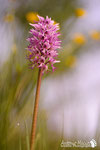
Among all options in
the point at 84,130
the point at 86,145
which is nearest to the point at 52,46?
the point at 86,145

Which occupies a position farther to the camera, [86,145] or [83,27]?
[83,27]

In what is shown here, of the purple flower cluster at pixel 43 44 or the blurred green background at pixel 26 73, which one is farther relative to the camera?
the blurred green background at pixel 26 73

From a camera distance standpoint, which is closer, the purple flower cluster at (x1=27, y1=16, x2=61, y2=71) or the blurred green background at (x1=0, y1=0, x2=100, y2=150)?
the purple flower cluster at (x1=27, y1=16, x2=61, y2=71)

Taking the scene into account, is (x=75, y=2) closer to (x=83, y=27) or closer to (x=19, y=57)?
(x=83, y=27)

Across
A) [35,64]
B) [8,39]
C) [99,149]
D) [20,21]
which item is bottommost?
[99,149]

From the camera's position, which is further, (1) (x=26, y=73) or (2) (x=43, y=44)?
(1) (x=26, y=73)

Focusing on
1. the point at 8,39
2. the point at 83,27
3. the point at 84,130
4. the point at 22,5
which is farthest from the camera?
the point at 83,27

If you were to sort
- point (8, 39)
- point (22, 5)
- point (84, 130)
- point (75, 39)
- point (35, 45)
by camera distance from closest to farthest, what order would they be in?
1. point (35, 45)
2. point (84, 130)
3. point (8, 39)
4. point (75, 39)
5. point (22, 5)

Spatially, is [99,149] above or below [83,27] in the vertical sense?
below
